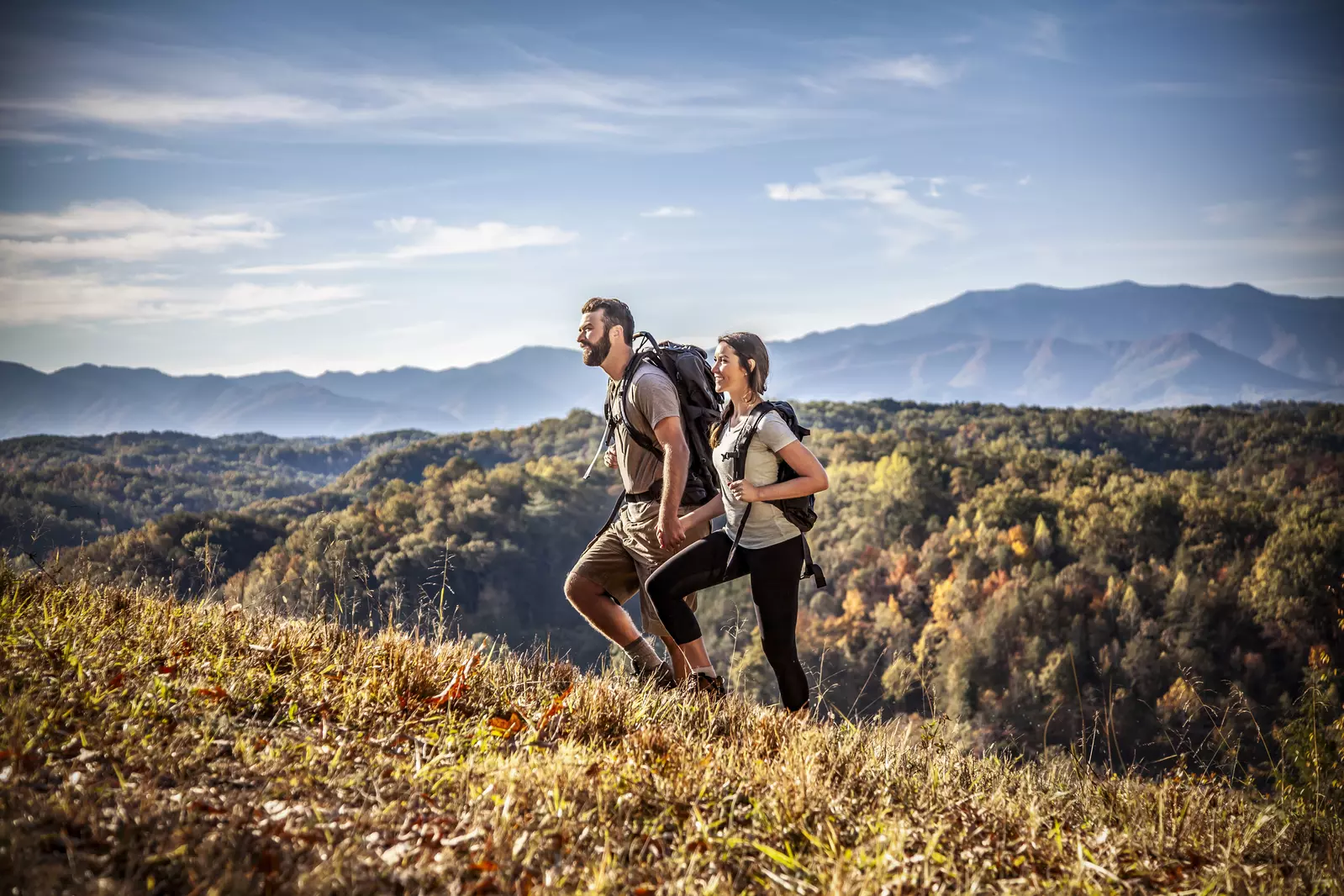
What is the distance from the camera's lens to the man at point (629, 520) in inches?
163

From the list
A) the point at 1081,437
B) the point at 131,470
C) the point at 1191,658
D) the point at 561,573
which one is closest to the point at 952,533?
the point at 1191,658

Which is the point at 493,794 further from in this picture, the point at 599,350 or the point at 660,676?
the point at 599,350

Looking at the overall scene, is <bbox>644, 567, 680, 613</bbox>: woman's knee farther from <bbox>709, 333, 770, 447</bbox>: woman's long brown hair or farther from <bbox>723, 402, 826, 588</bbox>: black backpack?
<bbox>709, 333, 770, 447</bbox>: woman's long brown hair

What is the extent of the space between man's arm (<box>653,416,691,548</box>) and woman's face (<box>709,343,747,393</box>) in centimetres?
29

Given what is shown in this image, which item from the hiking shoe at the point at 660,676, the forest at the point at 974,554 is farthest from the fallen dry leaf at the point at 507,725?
the forest at the point at 974,554

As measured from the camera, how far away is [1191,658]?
44.9 m

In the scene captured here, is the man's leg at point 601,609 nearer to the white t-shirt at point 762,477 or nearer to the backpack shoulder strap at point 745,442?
the white t-shirt at point 762,477

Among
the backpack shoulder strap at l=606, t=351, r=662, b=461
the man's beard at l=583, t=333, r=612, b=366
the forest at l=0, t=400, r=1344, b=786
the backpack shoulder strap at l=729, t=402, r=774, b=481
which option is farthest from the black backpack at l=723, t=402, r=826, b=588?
the forest at l=0, t=400, r=1344, b=786

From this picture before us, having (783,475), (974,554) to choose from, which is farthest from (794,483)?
(974,554)

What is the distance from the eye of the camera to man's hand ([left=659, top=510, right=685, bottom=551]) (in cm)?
402

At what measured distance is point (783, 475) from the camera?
398 centimetres

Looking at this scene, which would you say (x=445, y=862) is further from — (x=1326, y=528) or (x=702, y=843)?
(x=1326, y=528)

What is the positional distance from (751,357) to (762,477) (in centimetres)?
58

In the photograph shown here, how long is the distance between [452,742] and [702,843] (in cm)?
103
